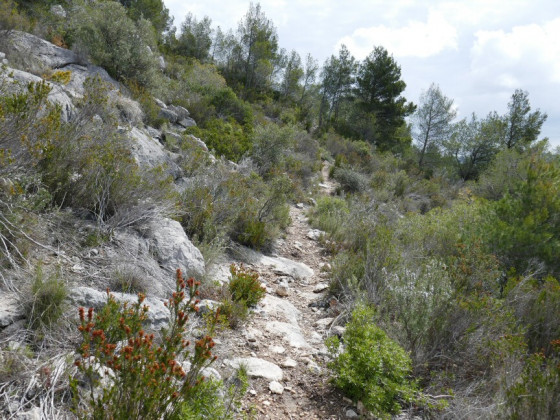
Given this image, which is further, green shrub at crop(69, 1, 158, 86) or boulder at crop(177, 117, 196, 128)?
boulder at crop(177, 117, 196, 128)

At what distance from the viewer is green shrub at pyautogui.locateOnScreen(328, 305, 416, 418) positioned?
2.78m

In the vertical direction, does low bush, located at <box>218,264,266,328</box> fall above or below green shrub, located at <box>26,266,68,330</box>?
below

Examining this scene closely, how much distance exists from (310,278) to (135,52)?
8657 mm

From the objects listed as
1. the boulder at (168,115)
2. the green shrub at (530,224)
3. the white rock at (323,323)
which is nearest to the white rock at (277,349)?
the white rock at (323,323)

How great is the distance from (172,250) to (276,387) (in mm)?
2095

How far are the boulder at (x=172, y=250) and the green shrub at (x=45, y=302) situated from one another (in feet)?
4.92

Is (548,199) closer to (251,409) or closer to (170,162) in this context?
(251,409)

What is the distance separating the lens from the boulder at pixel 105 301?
8.73 feet

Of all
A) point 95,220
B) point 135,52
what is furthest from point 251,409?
point 135,52

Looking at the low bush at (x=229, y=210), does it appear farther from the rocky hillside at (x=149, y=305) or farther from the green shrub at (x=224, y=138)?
the green shrub at (x=224, y=138)

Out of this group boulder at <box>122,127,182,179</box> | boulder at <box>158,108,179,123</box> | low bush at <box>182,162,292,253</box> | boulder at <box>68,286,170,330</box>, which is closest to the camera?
boulder at <box>68,286,170,330</box>

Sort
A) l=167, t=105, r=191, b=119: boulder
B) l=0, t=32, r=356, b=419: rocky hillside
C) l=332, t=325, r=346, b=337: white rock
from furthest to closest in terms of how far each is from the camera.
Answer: l=167, t=105, r=191, b=119: boulder
l=332, t=325, r=346, b=337: white rock
l=0, t=32, r=356, b=419: rocky hillside

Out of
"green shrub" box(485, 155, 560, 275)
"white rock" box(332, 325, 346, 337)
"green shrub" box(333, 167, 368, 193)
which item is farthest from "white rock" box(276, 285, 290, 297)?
"green shrub" box(333, 167, 368, 193)

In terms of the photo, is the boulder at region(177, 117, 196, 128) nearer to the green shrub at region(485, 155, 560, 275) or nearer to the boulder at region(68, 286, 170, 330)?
the boulder at region(68, 286, 170, 330)
